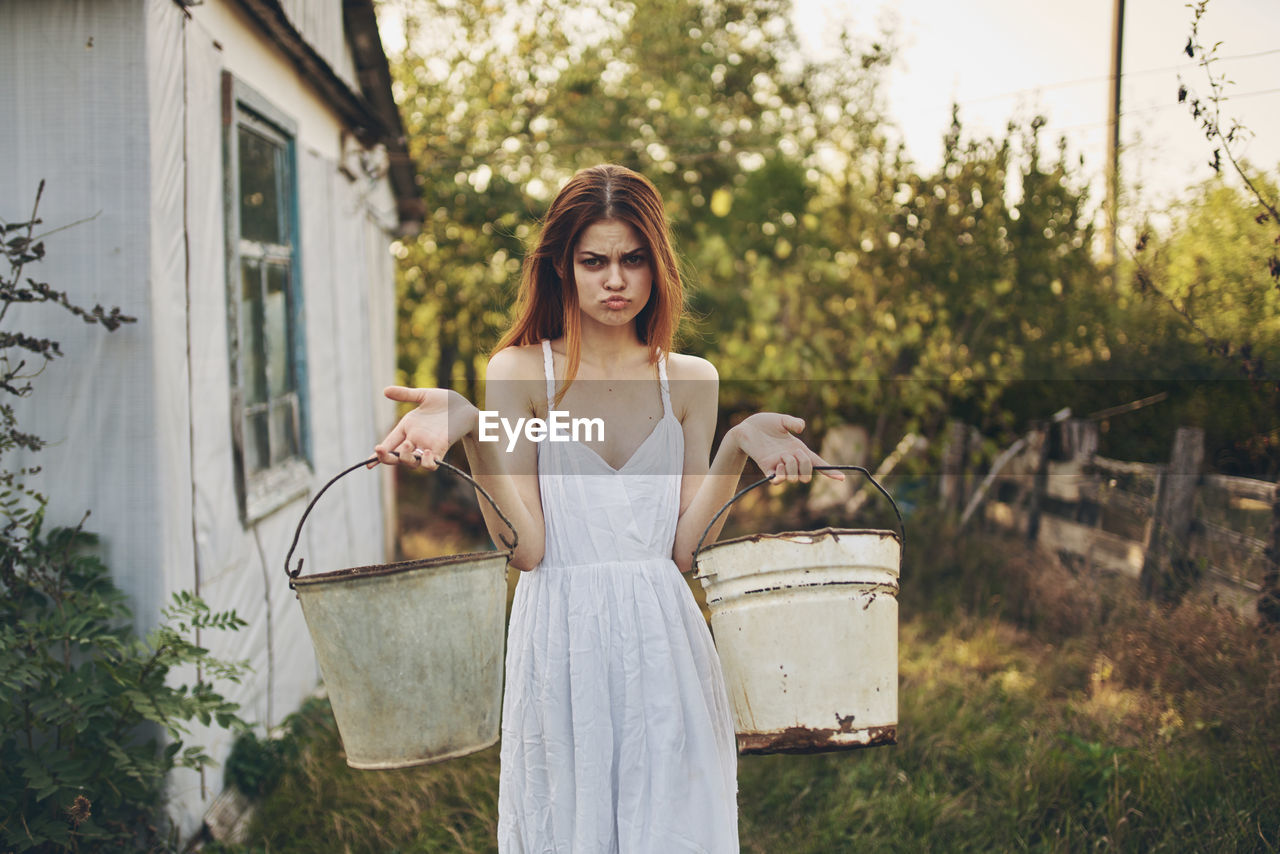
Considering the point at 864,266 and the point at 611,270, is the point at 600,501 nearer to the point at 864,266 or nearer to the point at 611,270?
the point at 611,270

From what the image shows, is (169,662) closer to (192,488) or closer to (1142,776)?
(192,488)

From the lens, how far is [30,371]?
2.84 meters

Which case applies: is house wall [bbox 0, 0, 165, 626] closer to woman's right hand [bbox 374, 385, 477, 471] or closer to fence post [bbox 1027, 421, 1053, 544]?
woman's right hand [bbox 374, 385, 477, 471]

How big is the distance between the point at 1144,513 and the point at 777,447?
355cm

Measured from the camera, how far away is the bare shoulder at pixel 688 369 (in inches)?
85.0

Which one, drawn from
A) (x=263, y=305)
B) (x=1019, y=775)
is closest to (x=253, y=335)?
(x=263, y=305)

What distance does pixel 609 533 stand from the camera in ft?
6.68

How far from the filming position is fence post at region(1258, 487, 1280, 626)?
11.6ft

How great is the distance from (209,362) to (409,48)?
9.17 metres

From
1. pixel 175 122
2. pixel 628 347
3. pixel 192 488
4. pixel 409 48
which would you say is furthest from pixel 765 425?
pixel 409 48

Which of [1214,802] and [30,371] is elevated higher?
[30,371]

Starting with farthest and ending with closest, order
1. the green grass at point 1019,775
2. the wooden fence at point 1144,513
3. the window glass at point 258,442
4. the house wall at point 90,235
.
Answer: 1. the window glass at point 258,442
2. the wooden fence at point 1144,513
3. the green grass at point 1019,775
4. the house wall at point 90,235

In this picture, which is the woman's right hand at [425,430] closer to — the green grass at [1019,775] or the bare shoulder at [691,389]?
the bare shoulder at [691,389]

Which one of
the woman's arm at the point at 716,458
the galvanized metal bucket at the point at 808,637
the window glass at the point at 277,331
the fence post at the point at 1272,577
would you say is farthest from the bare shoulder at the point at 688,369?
the window glass at the point at 277,331
